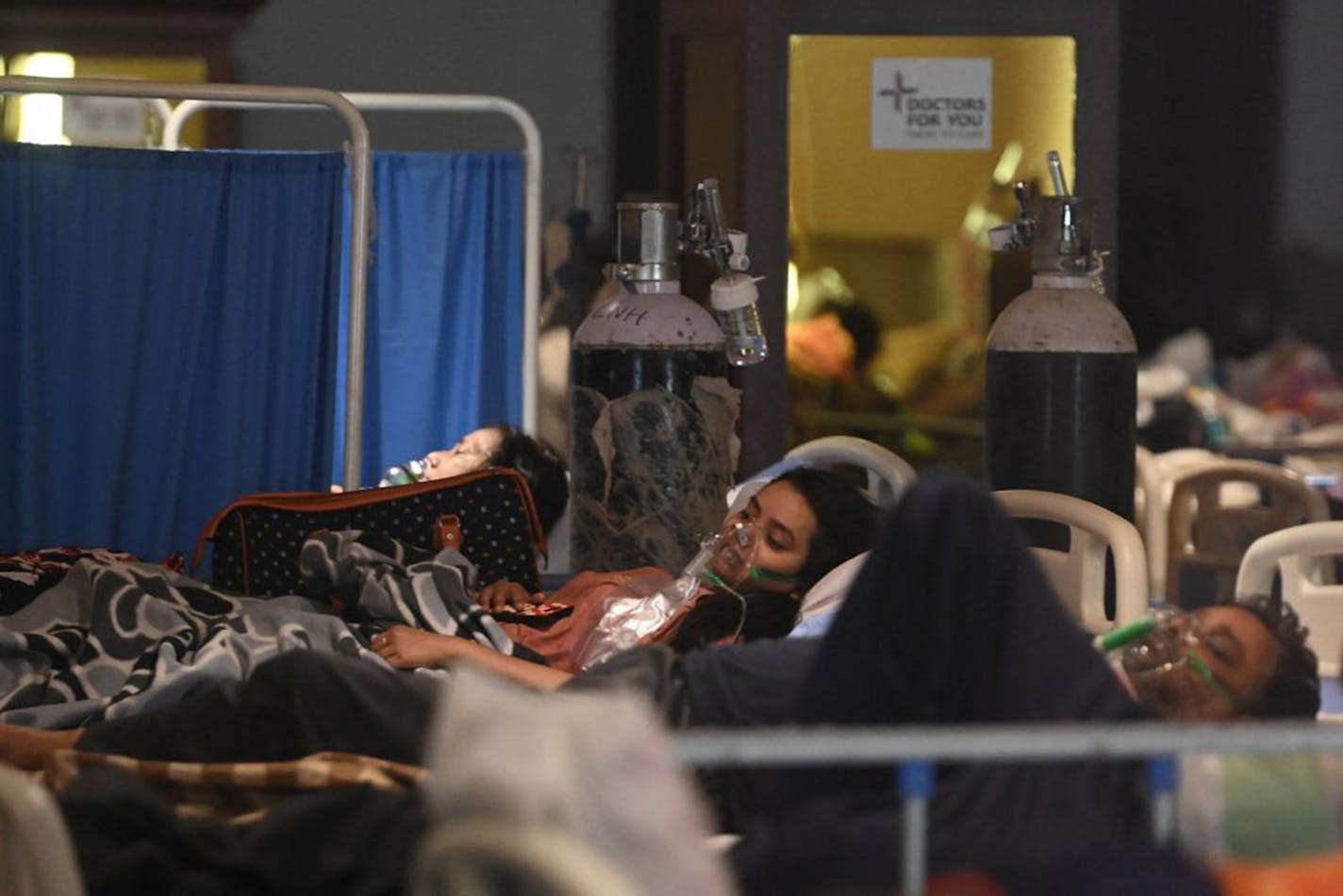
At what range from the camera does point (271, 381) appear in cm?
361

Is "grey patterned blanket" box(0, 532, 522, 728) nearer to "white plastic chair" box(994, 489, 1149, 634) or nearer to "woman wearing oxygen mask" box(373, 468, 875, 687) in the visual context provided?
"woman wearing oxygen mask" box(373, 468, 875, 687)

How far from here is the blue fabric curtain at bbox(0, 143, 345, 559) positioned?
137 inches

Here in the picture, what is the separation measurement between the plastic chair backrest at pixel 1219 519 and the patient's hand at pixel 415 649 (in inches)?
93.2

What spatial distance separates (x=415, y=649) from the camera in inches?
116

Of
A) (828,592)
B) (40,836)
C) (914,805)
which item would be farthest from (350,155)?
(914,805)

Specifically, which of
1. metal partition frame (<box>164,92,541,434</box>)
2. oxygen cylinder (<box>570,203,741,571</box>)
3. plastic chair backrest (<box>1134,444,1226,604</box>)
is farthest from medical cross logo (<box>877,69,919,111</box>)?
oxygen cylinder (<box>570,203,741,571</box>)

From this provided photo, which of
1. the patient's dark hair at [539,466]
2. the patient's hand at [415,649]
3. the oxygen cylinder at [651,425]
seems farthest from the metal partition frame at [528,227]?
the patient's hand at [415,649]

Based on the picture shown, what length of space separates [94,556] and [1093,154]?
2.38 metres

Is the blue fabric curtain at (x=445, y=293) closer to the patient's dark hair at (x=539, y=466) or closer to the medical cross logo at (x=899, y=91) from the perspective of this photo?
the patient's dark hair at (x=539, y=466)

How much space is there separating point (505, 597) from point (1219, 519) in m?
2.24

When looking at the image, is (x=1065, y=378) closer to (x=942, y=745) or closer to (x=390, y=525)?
(x=390, y=525)

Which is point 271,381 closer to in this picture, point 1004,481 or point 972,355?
point 1004,481

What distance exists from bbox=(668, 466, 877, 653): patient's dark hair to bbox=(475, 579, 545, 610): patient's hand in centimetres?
38

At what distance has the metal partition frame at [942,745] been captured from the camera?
155 cm
